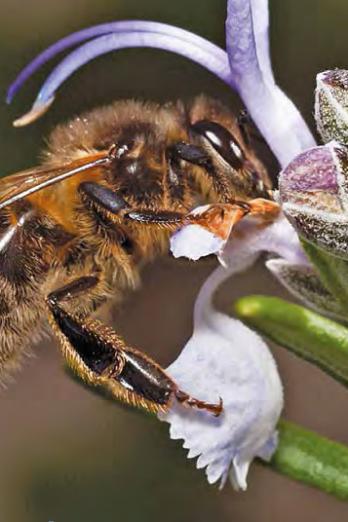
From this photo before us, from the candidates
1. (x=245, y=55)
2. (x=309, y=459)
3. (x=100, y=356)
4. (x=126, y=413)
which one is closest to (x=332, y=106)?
(x=245, y=55)

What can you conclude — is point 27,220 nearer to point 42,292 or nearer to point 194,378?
point 42,292

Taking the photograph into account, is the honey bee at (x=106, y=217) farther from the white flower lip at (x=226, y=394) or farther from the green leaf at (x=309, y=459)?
the green leaf at (x=309, y=459)

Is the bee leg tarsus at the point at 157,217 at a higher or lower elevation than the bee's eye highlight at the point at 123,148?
lower

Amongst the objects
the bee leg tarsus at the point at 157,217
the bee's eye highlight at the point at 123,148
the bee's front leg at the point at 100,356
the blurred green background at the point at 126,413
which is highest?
the bee's eye highlight at the point at 123,148

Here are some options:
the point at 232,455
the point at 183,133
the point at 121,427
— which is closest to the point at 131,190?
the point at 183,133

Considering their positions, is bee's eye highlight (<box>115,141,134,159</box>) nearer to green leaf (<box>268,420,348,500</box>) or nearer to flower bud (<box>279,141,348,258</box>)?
flower bud (<box>279,141,348,258</box>)

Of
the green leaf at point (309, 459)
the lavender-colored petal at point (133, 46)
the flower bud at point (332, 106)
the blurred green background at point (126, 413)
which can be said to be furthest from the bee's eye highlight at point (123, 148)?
the blurred green background at point (126, 413)

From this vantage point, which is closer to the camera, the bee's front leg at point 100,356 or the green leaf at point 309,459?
the bee's front leg at point 100,356

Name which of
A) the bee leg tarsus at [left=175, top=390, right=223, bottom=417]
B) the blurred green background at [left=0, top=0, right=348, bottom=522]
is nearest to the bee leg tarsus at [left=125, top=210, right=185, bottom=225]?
the bee leg tarsus at [left=175, top=390, right=223, bottom=417]
